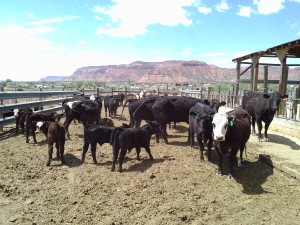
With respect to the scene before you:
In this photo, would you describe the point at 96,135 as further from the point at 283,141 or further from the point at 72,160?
the point at 283,141

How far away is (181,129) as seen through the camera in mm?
11711

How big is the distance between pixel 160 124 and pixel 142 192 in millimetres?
4541

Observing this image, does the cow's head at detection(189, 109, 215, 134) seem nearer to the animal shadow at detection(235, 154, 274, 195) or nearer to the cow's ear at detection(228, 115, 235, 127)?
the cow's ear at detection(228, 115, 235, 127)

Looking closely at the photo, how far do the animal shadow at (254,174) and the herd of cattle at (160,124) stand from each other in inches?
10.4

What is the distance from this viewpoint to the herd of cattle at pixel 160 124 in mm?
5719

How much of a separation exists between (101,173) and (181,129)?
6442 millimetres

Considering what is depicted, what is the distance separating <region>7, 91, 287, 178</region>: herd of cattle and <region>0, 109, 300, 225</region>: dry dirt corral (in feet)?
1.35

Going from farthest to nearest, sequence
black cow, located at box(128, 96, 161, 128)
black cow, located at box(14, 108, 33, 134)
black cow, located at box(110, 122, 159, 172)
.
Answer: black cow, located at box(128, 96, 161, 128) < black cow, located at box(14, 108, 33, 134) < black cow, located at box(110, 122, 159, 172)

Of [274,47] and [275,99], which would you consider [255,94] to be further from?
[274,47]

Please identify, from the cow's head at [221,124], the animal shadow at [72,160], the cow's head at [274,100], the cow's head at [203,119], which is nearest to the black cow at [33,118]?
the animal shadow at [72,160]

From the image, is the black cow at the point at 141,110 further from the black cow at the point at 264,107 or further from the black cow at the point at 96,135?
the black cow at the point at 264,107

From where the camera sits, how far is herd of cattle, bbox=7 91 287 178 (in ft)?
18.8

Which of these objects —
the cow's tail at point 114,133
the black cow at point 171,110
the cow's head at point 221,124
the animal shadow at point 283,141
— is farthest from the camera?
the black cow at point 171,110

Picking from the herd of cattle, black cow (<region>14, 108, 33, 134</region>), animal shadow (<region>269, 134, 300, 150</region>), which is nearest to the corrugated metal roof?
the herd of cattle
